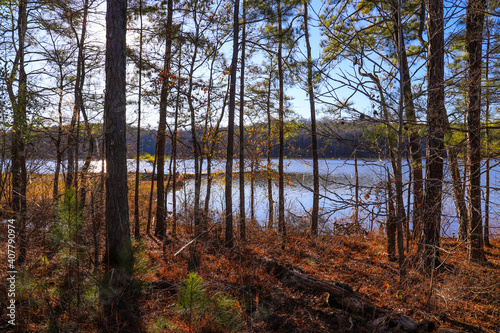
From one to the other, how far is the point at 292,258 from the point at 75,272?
5.07 m

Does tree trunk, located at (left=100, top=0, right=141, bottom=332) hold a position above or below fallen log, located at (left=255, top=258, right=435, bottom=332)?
above

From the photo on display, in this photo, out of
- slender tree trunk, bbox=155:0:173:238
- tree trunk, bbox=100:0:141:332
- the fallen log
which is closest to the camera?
the fallen log

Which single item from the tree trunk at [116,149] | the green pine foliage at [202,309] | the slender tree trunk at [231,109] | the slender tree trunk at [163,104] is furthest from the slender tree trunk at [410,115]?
the slender tree trunk at [163,104]

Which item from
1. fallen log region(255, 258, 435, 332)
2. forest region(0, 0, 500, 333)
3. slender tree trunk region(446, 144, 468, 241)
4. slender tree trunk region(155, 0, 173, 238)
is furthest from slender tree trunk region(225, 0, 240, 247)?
slender tree trunk region(446, 144, 468, 241)

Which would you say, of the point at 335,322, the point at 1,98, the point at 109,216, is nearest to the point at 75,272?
the point at 109,216

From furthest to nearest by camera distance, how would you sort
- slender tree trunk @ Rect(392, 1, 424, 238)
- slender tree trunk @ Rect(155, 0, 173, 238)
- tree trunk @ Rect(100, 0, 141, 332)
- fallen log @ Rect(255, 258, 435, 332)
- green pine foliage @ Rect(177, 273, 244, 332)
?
1. slender tree trunk @ Rect(155, 0, 173, 238)
2. tree trunk @ Rect(100, 0, 141, 332)
3. fallen log @ Rect(255, 258, 435, 332)
4. slender tree trunk @ Rect(392, 1, 424, 238)
5. green pine foliage @ Rect(177, 273, 244, 332)

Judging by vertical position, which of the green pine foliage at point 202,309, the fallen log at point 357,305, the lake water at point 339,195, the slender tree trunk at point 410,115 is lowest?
the fallen log at point 357,305

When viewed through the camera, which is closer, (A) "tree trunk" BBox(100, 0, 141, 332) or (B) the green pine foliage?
(B) the green pine foliage

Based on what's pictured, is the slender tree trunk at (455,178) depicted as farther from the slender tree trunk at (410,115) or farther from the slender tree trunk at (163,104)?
the slender tree trunk at (163,104)

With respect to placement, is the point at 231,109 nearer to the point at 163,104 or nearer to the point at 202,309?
the point at 163,104

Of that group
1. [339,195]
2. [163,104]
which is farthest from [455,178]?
[163,104]

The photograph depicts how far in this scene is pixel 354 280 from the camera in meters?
5.84

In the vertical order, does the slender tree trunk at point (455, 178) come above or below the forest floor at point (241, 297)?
above

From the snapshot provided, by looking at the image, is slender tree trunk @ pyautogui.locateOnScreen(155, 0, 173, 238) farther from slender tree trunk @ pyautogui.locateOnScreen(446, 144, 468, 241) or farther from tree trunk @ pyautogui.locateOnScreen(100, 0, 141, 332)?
slender tree trunk @ pyautogui.locateOnScreen(446, 144, 468, 241)
